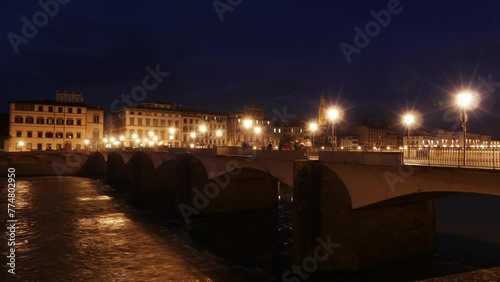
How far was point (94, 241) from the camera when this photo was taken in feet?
80.7

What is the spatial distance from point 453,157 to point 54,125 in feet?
294

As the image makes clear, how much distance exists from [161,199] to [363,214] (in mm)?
31788

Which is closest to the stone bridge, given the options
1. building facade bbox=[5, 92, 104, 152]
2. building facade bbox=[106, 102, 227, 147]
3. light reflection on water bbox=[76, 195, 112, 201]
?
light reflection on water bbox=[76, 195, 112, 201]

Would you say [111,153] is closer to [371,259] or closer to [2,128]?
[2,128]

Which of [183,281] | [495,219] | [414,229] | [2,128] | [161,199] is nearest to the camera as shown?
[183,281]

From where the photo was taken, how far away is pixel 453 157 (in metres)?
14.2

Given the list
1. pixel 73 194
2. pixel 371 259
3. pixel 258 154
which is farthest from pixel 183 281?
pixel 73 194

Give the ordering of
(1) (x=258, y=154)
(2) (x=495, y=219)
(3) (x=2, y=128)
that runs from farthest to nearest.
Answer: (3) (x=2, y=128), (2) (x=495, y=219), (1) (x=258, y=154)

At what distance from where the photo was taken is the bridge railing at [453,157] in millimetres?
12820

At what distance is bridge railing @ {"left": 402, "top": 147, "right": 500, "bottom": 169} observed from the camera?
505 inches
